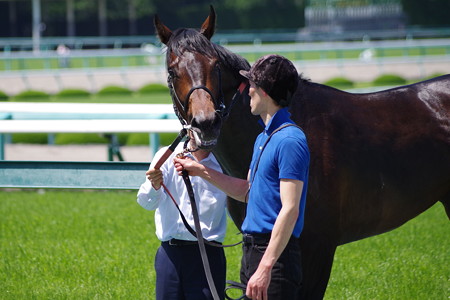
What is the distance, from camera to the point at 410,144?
4062 millimetres

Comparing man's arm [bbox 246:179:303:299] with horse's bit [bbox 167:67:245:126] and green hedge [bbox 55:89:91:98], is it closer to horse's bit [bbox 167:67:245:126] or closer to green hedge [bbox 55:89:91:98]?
horse's bit [bbox 167:67:245:126]

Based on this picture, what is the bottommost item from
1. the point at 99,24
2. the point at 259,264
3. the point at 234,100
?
the point at 99,24

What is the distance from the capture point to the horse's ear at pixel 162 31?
3876 mm

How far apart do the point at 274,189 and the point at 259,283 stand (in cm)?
39

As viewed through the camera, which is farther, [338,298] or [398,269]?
[398,269]

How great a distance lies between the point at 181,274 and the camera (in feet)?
12.0

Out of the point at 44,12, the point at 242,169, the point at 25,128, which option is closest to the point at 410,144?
the point at 242,169

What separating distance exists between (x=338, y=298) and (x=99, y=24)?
45844 mm

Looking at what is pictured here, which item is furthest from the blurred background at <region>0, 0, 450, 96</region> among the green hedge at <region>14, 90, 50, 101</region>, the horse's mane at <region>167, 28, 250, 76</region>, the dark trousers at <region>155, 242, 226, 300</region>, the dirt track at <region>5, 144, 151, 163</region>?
the dark trousers at <region>155, 242, 226, 300</region>

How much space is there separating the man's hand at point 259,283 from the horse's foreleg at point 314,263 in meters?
0.79

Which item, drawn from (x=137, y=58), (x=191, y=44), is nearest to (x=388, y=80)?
A: (x=137, y=58)

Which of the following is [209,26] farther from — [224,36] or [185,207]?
[224,36]

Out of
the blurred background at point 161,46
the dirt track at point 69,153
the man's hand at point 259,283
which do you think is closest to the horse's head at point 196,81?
the man's hand at point 259,283

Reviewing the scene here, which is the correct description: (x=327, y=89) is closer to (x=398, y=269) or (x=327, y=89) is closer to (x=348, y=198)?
(x=348, y=198)
